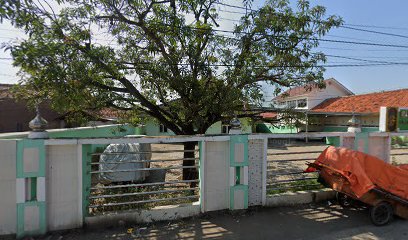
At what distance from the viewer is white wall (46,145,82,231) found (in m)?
4.04

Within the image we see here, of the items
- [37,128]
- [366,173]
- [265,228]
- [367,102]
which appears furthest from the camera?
[367,102]

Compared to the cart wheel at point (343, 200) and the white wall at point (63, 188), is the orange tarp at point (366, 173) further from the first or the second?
the white wall at point (63, 188)

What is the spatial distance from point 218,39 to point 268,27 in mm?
1193

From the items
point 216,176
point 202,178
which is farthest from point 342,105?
point 202,178

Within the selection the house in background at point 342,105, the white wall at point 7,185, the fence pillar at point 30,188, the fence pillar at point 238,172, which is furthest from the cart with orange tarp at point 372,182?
the house in background at point 342,105

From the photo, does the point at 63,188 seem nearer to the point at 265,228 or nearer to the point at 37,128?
the point at 37,128

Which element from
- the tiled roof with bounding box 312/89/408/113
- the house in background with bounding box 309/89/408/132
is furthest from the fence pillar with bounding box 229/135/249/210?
the tiled roof with bounding box 312/89/408/113

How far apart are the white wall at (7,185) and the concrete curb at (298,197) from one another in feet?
14.1

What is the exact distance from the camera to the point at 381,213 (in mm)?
4695

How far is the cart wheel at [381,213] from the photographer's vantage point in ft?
15.0

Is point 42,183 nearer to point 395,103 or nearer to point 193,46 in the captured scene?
point 193,46

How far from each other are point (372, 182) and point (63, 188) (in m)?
5.01

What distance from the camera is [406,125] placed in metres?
6.58

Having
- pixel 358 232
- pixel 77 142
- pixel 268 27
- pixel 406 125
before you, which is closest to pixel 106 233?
pixel 77 142
